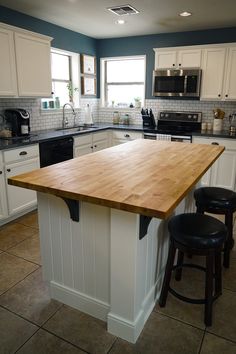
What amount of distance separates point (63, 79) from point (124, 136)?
4.82 feet

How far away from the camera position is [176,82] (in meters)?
4.52

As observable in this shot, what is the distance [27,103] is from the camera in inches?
161

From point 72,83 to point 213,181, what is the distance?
301 cm

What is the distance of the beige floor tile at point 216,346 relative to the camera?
1.64 meters

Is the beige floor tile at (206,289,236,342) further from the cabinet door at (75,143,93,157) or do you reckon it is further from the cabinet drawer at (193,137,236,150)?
the cabinet door at (75,143,93,157)

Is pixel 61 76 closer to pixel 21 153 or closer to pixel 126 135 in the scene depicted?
pixel 126 135

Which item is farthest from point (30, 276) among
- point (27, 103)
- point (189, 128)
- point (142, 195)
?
point (189, 128)

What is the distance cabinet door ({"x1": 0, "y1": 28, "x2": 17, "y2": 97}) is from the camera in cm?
321

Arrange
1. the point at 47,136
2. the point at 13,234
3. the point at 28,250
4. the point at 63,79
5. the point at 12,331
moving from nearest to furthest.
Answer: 1. the point at 12,331
2. the point at 28,250
3. the point at 13,234
4. the point at 47,136
5. the point at 63,79

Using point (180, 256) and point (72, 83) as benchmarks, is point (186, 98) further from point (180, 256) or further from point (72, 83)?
point (180, 256)

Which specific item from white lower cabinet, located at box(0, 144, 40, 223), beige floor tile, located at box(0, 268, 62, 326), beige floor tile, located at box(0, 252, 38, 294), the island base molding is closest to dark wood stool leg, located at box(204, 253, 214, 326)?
the island base molding

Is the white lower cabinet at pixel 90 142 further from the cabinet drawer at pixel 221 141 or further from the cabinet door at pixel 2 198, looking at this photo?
the cabinet drawer at pixel 221 141

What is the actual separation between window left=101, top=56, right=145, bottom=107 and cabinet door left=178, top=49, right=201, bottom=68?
2.98ft

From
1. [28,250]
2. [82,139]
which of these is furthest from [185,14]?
[28,250]
